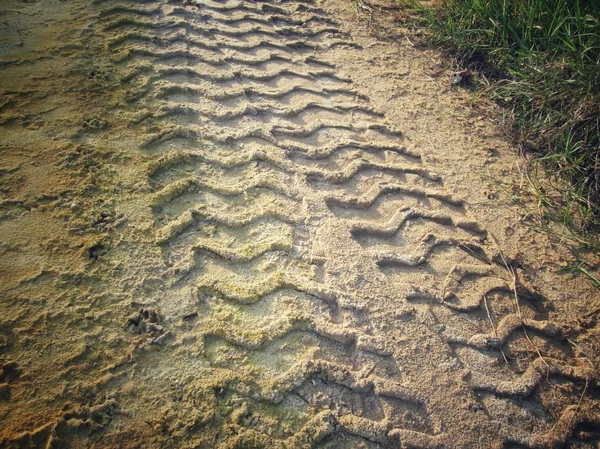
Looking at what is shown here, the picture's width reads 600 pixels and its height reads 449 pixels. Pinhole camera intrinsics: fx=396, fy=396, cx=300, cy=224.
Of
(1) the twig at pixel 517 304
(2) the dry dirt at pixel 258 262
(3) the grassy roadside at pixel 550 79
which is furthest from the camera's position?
(3) the grassy roadside at pixel 550 79

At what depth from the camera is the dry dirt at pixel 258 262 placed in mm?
1492

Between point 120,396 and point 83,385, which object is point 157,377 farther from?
point 83,385

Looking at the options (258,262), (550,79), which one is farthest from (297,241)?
(550,79)

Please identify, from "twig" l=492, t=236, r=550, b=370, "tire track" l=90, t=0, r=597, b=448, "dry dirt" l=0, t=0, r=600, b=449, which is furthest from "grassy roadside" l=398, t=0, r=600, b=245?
"tire track" l=90, t=0, r=597, b=448

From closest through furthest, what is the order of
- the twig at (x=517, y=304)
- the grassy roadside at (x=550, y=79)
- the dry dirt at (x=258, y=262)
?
the dry dirt at (x=258, y=262)
the twig at (x=517, y=304)
the grassy roadside at (x=550, y=79)

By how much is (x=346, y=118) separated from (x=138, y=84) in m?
1.39

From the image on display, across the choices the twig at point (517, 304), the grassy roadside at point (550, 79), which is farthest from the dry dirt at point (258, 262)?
the grassy roadside at point (550, 79)

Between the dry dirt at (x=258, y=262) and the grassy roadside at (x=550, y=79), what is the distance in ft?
0.74

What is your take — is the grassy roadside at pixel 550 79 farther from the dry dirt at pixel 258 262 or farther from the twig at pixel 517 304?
the twig at pixel 517 304

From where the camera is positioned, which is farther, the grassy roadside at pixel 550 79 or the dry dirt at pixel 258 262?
the grassy roadside at pixel 550 79

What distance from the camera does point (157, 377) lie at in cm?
150

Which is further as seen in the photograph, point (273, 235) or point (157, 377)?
point (273, 235)

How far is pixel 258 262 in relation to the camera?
1.91 metres

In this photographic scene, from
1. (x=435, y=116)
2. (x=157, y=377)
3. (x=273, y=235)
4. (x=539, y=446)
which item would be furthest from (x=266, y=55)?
(x=539, y=446)
